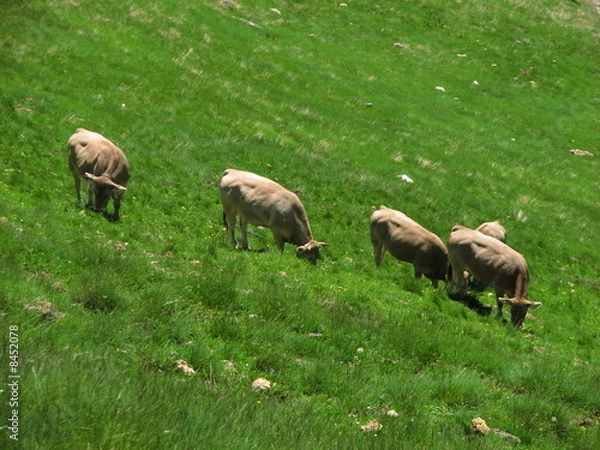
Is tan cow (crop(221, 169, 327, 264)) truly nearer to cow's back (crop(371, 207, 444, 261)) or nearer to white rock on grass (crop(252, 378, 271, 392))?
cow's back (crop(371, 207, 444, 261))

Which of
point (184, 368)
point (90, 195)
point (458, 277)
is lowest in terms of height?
point (458, 277)

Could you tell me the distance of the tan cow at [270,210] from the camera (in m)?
20.3

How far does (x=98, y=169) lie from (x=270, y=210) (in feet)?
16.3

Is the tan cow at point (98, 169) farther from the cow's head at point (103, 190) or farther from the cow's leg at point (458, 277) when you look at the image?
the cow's leg at point (458, 277)

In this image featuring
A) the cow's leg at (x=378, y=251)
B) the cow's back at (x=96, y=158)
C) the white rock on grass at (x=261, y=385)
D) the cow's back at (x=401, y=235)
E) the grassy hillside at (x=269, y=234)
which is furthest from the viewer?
the cow's leg at (x=378, y=251)

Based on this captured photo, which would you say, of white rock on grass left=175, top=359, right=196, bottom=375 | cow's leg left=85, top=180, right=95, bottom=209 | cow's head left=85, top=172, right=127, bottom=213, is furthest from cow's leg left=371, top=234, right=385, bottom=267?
white rock on grass left=175, top=359, right=196, bottom=375

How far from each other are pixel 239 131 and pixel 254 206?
1271cm

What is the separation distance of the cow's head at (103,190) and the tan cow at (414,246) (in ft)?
25.6

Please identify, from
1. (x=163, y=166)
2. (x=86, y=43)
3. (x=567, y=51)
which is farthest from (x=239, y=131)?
(x=567, y=51)

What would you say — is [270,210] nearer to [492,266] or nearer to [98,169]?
[98,169]

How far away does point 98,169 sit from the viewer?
20.8 metres

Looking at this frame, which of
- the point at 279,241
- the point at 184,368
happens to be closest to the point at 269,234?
the point at 279,241

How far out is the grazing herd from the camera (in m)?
20.1

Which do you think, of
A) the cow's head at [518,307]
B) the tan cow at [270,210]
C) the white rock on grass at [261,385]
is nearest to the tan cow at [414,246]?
the cow's head at [518,307]
